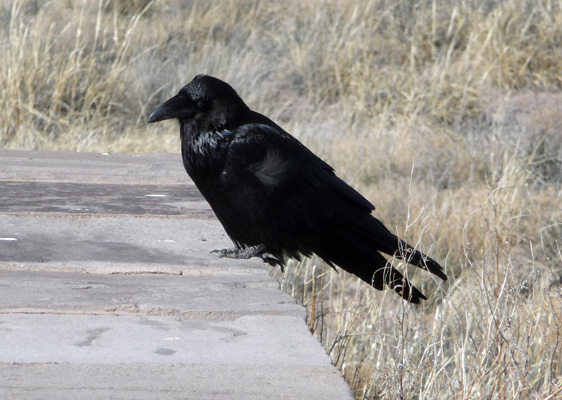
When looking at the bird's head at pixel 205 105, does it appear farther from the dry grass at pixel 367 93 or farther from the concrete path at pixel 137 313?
the dry grass at pixel 367 93

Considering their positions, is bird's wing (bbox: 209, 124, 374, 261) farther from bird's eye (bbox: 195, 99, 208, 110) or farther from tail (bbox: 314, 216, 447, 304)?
bird's eye (bbox: 195, 99, 208, 110)

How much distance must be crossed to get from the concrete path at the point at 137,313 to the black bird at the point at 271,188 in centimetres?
27

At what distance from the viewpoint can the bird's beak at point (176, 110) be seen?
9.43ft

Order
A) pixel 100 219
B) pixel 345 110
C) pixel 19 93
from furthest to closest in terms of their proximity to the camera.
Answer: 1. pixel 345 110
2. pixel 19 93
3. pixel 100 219

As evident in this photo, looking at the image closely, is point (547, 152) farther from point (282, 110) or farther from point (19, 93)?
point (19, 93)

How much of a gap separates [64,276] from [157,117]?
1190 millimetres

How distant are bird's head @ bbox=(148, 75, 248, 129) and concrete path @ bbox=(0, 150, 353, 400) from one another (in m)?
0.47

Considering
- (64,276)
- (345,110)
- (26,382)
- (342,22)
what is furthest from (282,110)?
(26,382)

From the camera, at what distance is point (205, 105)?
2936mm

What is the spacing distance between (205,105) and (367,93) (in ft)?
17.7

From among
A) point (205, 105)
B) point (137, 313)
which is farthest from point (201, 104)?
point (137, 313)

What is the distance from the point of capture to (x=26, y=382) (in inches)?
47.6

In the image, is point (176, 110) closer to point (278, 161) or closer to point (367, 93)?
point (278, 161)

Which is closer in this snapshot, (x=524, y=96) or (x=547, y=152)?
(x=547, y=152)
